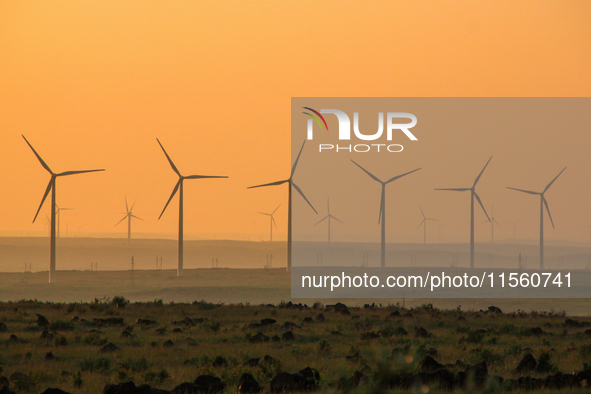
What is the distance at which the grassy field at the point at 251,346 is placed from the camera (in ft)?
84.5

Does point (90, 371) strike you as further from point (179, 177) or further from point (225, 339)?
point (179, 177)

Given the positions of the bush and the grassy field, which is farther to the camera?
the bush

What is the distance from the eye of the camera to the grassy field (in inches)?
1014

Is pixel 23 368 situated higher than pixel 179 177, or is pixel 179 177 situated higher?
pixel 179 177

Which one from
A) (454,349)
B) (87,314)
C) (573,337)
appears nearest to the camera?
(454,349)

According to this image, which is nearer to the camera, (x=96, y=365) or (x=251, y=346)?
(x=96, y=365)

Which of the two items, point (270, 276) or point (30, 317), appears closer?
point (30, 317)

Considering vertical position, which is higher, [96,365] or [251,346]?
[96,365]

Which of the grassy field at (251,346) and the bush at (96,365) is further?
the bush at (96,365)

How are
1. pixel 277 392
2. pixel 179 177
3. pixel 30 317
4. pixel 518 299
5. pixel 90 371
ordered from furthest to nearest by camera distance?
pixel 179 177 < pixel 518 299 < pixel 30 317 < pixel 90 371 < pixel 277 392

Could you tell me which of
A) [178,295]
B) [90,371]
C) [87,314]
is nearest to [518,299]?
[178,295]

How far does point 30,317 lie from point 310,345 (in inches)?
1030

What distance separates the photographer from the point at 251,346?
A: 36719 millimetres

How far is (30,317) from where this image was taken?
5234 centimetres
